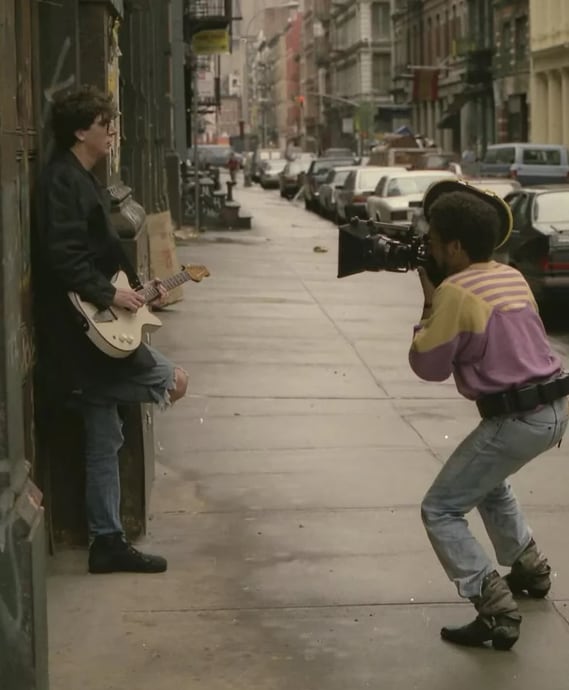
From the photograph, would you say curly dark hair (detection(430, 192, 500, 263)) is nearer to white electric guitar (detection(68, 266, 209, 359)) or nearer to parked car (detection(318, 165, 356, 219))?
Result: white electric guitar (detection(68, 266, 209, 359))

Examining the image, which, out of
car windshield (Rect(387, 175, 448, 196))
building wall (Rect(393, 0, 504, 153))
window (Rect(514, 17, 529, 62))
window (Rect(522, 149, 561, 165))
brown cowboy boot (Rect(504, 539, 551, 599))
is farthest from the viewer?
building wall (Rect(393, 0, 504, 153))

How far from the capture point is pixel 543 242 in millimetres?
16062

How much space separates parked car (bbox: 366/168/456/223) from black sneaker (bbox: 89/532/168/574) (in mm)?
22672

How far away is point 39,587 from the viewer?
4754 mm

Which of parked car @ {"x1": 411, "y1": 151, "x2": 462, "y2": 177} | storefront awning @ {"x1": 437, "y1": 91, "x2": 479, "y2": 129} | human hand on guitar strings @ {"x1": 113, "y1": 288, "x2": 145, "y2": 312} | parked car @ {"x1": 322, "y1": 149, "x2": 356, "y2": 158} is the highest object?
storefront awning @ {"x1": 437, "y1": 91, "x2": 479, "y2": 129}

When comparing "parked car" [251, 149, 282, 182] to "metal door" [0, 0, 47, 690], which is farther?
"parked car" [251, 149, 282, 182]

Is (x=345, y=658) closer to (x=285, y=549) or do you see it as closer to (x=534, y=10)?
(x=285, y=549)

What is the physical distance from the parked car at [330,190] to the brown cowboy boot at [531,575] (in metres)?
34.5

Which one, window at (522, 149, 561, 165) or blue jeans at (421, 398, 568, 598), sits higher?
window at (522, 149, 561, 165)

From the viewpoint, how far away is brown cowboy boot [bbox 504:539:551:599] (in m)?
6.15

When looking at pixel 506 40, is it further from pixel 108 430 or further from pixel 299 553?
pixel 108 430

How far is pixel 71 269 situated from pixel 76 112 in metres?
0.65

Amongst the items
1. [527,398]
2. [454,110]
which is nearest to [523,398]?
[527,398]

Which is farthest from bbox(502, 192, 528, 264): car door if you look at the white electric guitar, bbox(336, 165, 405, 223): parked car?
bbox(336, 165, 405, 223): parked car
